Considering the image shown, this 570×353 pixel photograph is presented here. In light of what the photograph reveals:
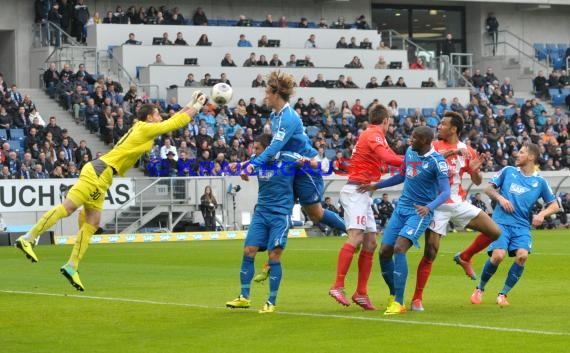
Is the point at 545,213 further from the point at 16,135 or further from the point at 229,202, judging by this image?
the point at 16,135

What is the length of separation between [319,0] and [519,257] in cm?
4301

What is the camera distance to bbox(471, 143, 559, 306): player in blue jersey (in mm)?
14523

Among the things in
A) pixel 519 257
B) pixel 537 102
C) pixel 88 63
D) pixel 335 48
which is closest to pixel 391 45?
pixel 335 48

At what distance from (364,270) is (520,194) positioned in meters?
2.34

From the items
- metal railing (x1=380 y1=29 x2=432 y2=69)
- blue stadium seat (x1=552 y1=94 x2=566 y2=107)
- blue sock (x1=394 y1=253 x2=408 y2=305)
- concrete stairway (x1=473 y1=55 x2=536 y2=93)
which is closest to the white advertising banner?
metal railing (x1=380 y1=29 x2=432 y2=69)

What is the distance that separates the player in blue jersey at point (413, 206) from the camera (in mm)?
13102

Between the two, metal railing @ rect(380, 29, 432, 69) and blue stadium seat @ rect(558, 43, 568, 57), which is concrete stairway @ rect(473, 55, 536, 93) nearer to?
blue stadium seat @ rect(558, 43, 568, 57)

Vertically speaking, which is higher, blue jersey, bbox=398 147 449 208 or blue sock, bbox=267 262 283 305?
blue jersey, bbox=398 147 449 208

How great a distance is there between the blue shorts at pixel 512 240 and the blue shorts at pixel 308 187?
2.29m

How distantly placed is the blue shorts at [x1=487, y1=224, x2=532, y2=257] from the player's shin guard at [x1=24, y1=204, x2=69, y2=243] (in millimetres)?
5233

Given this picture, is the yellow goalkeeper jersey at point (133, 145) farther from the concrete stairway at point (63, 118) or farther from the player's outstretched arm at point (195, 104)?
the concrete stairway at point (63, 118)

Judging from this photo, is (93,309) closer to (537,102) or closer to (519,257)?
(519,257)

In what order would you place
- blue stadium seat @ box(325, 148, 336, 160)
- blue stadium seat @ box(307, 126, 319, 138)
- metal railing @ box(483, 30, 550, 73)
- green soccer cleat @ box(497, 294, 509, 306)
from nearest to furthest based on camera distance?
green soccer cleat @ box(497, 294, 509, 306)
blue stadium seat @ box(325, 148, 336, 160)
blue stadium seat @ box(307, 126, 319, 138)
metal railing @ box(483, 30, 550, 73)

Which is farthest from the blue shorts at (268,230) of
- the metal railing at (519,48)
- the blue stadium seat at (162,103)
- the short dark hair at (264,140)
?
the metal railing at (519,48)
